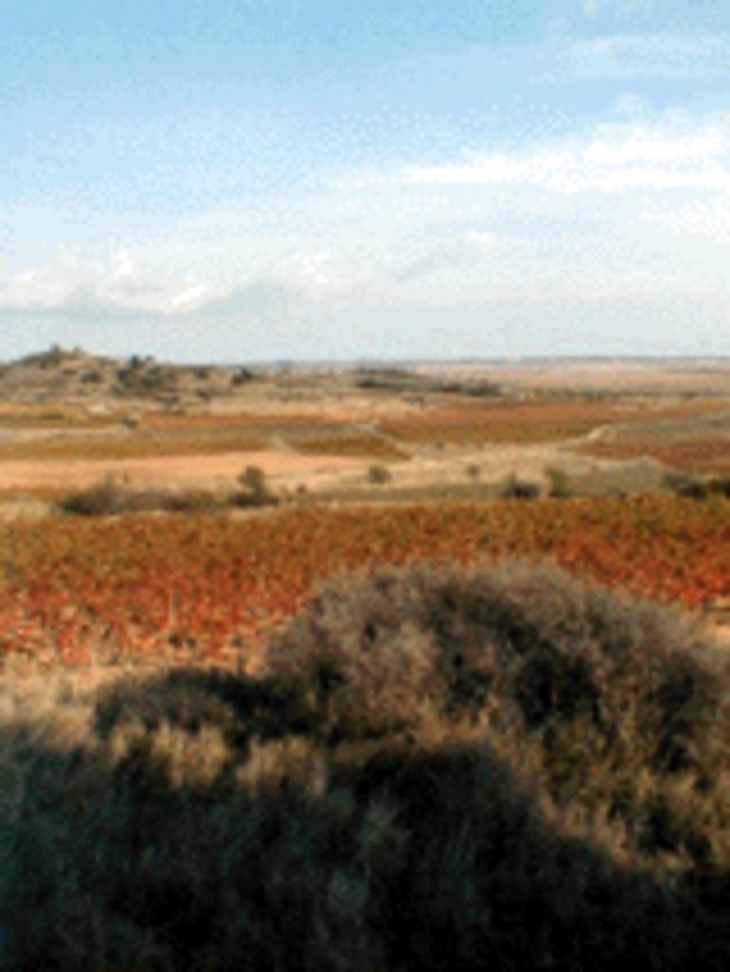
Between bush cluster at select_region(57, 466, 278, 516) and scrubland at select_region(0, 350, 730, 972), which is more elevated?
scrubland at select_region(0, 350, 730, 972)

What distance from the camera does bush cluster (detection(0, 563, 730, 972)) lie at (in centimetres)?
418

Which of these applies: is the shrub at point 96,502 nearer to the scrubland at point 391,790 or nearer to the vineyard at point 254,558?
the vineyard at point 254,558

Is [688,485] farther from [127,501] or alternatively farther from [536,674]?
[536,674]

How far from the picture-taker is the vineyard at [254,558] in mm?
13406

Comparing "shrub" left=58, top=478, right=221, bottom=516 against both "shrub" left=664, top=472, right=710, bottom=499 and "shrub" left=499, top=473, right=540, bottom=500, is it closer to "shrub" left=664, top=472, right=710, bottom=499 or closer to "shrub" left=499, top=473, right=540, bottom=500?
"shrub" left=499, top=473, right=540, bottom=500

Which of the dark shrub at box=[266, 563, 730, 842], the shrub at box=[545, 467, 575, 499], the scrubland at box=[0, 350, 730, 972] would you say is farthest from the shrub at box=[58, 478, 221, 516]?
the dark shrub at box=[266, 563, 730, 842]

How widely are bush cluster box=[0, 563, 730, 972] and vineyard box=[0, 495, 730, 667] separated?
2.13m

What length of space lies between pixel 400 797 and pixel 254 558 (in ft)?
52.1

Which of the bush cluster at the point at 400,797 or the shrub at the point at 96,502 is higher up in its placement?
the bush cluster at the point at 400,797

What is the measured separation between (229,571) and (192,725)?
12885 millimetres

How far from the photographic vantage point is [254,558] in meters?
21.1

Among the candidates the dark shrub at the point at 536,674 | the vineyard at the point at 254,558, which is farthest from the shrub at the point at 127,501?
the dark shrub at the point at 536,674

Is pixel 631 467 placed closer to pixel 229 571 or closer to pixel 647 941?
pixel 229 571

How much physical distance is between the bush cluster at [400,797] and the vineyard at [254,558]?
2.13m
